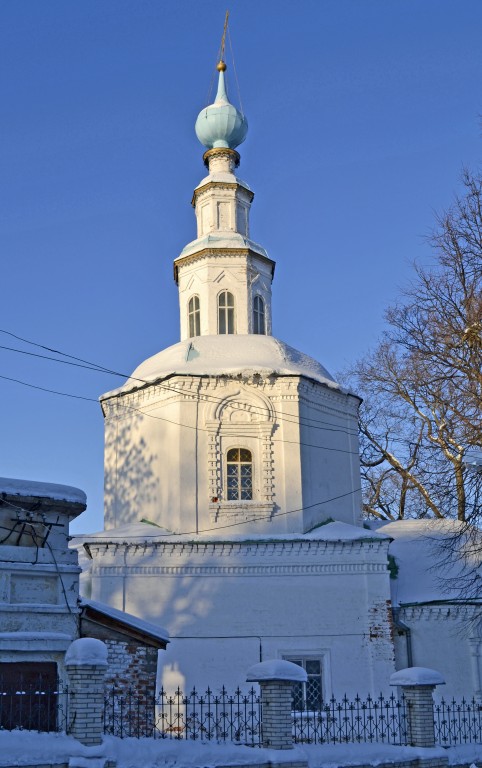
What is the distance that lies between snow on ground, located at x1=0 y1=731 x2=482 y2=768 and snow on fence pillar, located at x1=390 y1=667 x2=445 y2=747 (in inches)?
5.6

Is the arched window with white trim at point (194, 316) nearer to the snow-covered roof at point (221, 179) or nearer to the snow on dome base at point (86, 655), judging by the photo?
the snow-covered roof at point (221, 179)

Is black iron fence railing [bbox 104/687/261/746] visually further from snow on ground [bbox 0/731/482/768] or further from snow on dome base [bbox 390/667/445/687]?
snow on dome base [bbox 390/667/445/687]

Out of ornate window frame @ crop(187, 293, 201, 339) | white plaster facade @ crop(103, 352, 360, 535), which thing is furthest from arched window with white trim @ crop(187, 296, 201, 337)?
white plaster facade @ crop(103, 352, 360, 535)

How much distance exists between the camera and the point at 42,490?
10.5 m

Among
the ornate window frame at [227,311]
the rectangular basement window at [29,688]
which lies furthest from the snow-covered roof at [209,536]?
the rectangular basement window at [29,688]

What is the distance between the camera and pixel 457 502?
13.1 metres

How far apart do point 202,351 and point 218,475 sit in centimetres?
261

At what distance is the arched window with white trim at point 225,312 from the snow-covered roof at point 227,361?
3.52ft

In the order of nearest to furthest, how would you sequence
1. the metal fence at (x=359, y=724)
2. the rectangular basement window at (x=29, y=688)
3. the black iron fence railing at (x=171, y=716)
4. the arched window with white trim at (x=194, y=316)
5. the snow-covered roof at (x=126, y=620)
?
the black iron fence railing at (x=171, y=716), the rectangular basement window at (x=29, y=688), the metal fence at (x=359, y=724), the snow-covered roof at (x=126, y=620), the arched window with white trim at (x=194, y=316)

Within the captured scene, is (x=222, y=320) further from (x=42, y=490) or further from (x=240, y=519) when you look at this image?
(x=42, y=490)

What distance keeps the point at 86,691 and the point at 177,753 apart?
3.80 feet

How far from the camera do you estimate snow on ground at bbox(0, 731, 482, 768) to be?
7.48 m

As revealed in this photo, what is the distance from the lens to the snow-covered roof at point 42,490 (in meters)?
10.3

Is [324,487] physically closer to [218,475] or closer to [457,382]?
[218,475]
